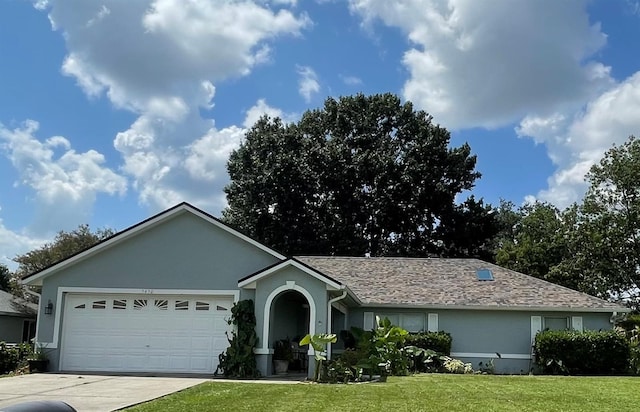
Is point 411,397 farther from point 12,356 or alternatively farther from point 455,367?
point 12,356

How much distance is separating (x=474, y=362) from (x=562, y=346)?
317 centimetres

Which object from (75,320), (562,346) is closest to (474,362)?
(562,346)

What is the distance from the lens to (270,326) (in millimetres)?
18906

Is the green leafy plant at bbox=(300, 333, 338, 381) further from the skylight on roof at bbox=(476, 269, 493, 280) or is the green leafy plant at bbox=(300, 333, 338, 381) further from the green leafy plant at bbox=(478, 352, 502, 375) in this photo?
the skylight on roof at bbox=(476, 269, 493, 280)

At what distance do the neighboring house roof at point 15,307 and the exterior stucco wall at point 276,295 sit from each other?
15884 millimetres

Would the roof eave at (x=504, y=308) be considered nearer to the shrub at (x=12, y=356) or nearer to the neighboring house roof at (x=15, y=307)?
the shrub at (x=12, y=356)

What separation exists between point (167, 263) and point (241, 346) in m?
3.79

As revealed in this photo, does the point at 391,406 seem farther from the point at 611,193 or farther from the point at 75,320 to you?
the point at 611,193

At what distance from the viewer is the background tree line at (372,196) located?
3925cm

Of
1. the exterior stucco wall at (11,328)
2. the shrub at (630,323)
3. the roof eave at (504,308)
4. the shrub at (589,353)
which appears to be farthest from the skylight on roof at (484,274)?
the exterior stucco wall at (11,328)

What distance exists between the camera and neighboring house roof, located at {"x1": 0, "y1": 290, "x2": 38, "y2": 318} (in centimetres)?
2917

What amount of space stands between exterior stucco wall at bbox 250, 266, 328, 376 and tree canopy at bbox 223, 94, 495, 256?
20.2 meters

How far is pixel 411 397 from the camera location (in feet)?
41.0

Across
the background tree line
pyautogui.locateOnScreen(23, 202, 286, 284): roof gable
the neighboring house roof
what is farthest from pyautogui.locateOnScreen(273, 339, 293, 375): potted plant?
the background tree line
